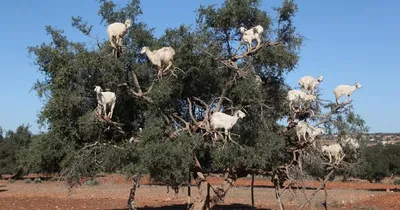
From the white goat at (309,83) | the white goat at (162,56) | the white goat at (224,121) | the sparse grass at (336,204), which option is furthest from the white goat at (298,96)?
the sparse grass at (336,204)

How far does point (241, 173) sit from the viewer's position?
656 inches

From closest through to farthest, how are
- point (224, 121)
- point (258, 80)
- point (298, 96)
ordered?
point (224, 121) < point (258, 80) < point (298, 96)

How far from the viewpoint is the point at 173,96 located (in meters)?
15.6

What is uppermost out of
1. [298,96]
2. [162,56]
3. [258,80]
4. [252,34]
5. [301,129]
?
→ [252,34]

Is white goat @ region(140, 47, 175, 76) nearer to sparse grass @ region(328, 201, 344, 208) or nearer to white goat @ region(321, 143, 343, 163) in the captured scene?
white goat @ region(321, 143, 343, 163)

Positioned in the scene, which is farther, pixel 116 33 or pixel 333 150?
pixel 333 150

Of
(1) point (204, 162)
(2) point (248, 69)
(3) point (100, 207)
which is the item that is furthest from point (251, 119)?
(3) point (100, 207)

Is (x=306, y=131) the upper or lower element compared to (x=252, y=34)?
lower

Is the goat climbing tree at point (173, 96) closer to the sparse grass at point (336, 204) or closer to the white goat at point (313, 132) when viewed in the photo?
the white goat at point (313, 132)

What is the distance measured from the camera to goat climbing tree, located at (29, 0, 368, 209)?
13938mm

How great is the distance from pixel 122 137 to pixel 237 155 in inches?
156

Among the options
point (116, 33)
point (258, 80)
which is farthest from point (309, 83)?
point (116, 33)

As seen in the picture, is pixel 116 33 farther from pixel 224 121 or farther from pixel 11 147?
pixel 11 147

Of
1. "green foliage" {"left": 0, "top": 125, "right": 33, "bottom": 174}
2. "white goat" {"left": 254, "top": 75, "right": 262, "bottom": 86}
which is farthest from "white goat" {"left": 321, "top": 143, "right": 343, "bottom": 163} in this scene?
"green foliage" {"left": 0, "top": 125, "right": 33, "bottom": 174}
